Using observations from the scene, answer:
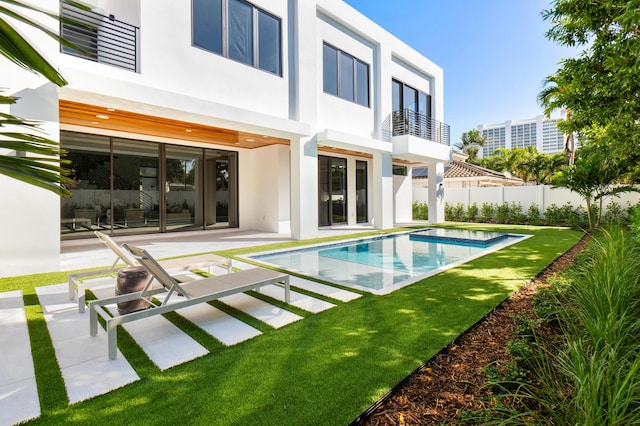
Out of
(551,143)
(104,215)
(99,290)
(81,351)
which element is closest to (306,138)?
(104,215)

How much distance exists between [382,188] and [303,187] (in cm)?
534

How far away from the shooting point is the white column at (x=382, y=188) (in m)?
16.8

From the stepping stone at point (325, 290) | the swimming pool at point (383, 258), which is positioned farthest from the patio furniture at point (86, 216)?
the stepping stone at point (325, 290)

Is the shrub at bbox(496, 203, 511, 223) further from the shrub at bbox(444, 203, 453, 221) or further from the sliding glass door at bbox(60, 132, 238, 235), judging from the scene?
the sliding glass door at bbox(60, 132, 238, 235)

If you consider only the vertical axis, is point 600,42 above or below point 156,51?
below

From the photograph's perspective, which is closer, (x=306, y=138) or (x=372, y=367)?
(x=372, y=367)

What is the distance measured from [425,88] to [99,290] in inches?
807

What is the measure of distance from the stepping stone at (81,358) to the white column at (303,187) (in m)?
8.45

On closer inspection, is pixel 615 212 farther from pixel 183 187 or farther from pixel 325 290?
pixel 183 187

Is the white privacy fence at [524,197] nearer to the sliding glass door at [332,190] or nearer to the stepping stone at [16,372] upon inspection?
the sliding glass door at [332,190]

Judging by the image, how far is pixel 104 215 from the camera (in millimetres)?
12617

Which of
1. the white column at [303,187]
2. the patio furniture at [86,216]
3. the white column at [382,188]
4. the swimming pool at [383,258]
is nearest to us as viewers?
the swimming pool at [383,258]

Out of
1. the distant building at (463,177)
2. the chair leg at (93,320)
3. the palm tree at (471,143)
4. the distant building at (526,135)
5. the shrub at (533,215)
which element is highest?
the distant building at (526,135)

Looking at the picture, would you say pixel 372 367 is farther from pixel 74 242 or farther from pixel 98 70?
pixel 74 242
